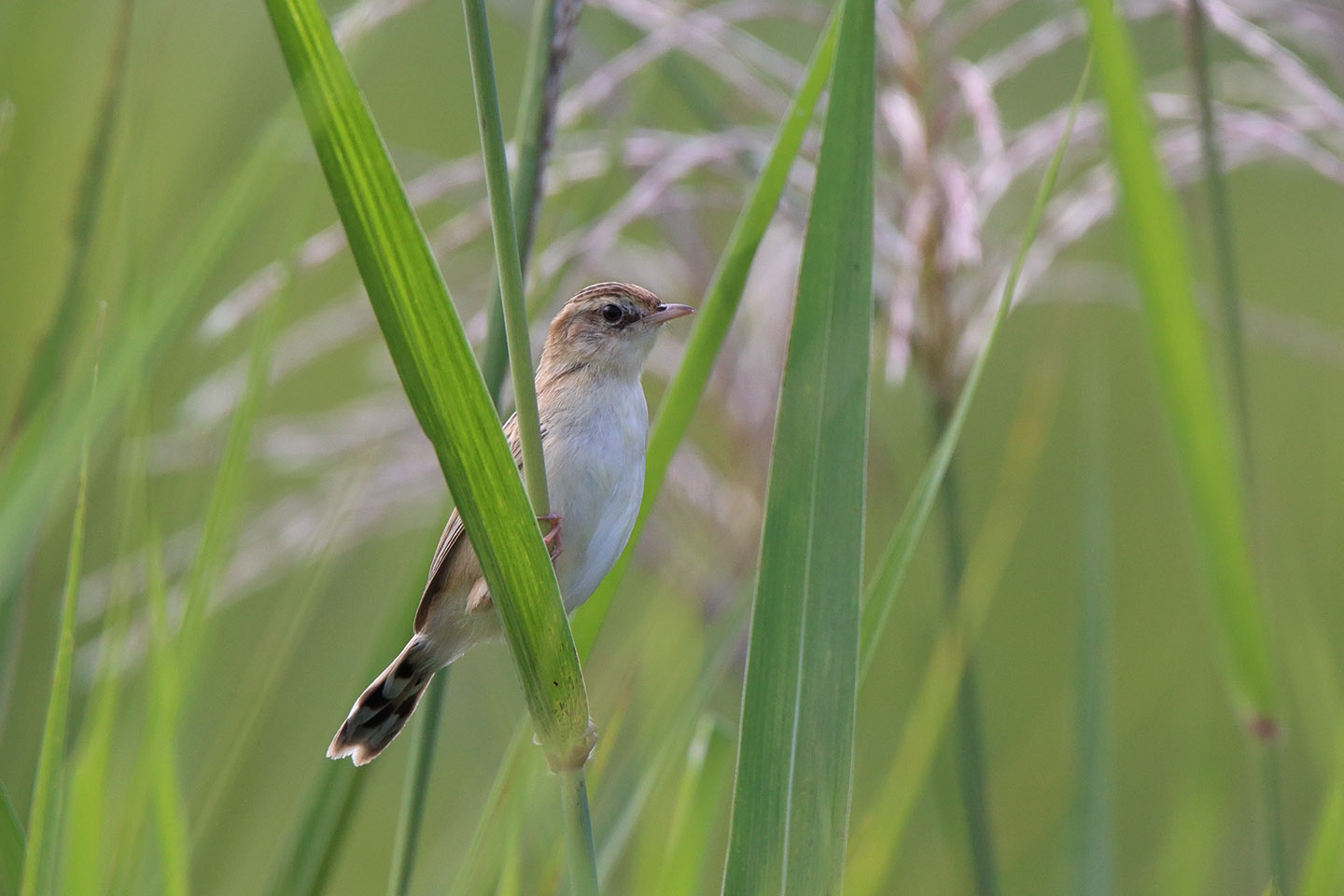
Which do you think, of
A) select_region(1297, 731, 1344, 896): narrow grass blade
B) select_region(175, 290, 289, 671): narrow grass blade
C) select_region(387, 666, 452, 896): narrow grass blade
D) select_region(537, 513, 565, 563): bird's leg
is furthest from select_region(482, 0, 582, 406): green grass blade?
select_region(1297, 731, 1344, 896): narrow grass blade

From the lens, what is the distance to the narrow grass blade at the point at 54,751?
111cm

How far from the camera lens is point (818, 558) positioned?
3.89 feet

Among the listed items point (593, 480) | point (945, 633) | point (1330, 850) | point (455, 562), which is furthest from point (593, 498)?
point (1330, 850)

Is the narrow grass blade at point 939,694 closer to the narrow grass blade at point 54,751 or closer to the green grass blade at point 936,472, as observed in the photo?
the green grass blade at point 936,472

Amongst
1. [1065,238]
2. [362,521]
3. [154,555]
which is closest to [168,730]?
[154,555]

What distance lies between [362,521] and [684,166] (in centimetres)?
123

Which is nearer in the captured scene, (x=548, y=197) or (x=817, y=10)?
(x=548, y=197)

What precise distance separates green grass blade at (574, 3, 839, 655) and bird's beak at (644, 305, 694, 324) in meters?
0.74

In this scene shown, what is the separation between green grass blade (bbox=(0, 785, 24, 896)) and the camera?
1191 mm

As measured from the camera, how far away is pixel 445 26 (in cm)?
909

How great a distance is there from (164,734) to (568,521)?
2.82 feet

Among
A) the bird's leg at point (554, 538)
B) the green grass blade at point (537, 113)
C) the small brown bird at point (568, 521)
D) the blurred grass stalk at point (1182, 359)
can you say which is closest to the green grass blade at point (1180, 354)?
the blurred grass stalk at point (1182, 359)

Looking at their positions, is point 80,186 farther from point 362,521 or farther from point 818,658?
point 362,521

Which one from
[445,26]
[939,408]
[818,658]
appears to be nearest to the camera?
[818,658]
